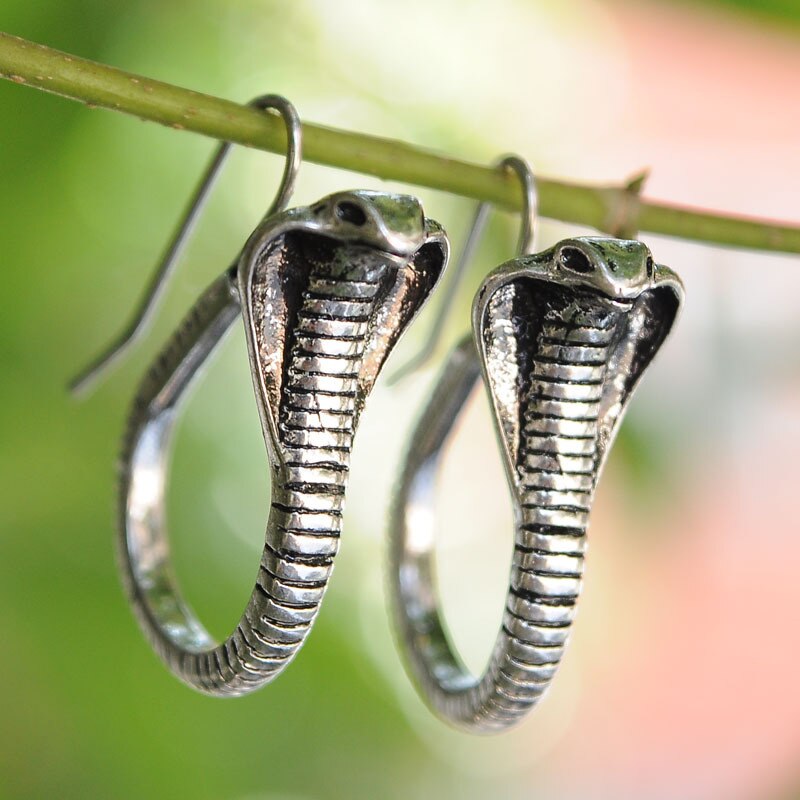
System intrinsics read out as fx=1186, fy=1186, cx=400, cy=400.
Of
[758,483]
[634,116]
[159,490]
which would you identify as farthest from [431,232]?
[758,483]

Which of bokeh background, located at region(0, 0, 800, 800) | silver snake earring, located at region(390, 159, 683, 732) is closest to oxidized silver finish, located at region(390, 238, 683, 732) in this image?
silver snake earring, located at region(390, 159, 683, 732)

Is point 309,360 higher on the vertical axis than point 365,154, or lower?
lower

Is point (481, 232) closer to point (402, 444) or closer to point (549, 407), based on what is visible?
point (549, 407)

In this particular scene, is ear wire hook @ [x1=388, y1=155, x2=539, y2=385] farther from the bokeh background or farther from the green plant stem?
A: the bokeh background

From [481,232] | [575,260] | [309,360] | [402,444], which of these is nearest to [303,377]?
[309,360]

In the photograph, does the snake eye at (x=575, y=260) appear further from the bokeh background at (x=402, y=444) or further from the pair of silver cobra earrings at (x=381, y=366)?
the bokeh background at (x=402, y=444)

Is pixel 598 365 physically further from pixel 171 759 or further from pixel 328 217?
pixel 171 759
